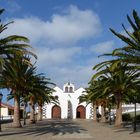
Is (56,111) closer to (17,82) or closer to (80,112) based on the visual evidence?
(80,112)

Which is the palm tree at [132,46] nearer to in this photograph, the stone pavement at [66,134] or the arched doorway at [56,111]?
the stone pavement at [66,134]

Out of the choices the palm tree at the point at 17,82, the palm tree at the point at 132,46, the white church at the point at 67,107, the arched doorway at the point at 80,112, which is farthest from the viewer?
the arched doorway at the point at 80,112

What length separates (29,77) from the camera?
4662 cm

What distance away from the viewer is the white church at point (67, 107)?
373 feet

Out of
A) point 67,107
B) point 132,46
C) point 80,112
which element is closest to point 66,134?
point 132,46

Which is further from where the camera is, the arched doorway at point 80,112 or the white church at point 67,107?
the arched doorway at point 80,112

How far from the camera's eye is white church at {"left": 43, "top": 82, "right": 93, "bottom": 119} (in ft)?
373

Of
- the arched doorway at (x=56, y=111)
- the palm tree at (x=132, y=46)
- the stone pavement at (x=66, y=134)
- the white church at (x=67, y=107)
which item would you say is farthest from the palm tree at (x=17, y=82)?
the arched doorway at (x=56, y=111)

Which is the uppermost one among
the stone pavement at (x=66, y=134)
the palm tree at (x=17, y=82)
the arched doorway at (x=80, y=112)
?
the palm tree at (x=17, y=82)

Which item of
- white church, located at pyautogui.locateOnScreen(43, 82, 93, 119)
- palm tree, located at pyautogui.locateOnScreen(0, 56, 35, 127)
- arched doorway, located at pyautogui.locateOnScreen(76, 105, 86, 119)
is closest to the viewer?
palm tree, located at pyautogui.locateOnScreen(0, 56, 35, 127)

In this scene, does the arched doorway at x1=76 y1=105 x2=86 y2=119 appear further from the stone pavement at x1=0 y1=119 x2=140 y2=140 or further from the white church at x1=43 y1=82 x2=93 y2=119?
the stone pavement at x1=0 y1=119 x2=140 y2=140

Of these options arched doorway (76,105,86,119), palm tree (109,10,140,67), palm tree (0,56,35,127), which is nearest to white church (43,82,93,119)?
arched doorway (76,105,86,119)

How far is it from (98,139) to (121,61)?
18.0 feet

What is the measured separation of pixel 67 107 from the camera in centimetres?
11475
